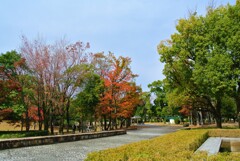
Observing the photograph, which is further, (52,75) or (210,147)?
(52,75)

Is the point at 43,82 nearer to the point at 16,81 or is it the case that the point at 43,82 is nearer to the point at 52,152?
the point at 16,81

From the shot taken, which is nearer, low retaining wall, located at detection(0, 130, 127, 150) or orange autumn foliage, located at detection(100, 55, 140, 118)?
low retaining wall, located at detection(0, 130, 127, 150)

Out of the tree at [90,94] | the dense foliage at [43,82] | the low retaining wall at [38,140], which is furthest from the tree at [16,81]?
the low retaining wall at [38,140]

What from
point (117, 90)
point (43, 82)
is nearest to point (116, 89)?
point (117, 90)

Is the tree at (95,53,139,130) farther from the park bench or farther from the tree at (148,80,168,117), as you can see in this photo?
the tree at (148,80,168,117)

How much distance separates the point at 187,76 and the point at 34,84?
16.3 m

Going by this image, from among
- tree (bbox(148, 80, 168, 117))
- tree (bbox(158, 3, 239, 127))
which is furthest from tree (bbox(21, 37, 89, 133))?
tree (bbox(148, 80, 168, 117))

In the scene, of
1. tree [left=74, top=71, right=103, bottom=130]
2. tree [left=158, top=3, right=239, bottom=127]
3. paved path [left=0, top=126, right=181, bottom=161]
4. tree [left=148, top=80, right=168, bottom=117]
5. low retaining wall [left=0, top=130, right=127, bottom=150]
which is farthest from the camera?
tree [left=148, top=80, right=168, bottom=117]

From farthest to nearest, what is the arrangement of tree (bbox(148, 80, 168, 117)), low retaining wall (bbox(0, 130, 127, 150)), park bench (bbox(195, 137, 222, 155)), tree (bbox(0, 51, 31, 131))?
tree (bbox(148, 80, 168, 117)), tree (bbox(0, 51, 31, 131)), low retaining wall (bbox(0, 130, 127, 150)), park bench (bbox(195, 137, 222, 155))

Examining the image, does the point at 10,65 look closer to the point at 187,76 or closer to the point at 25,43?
the point at 25,43

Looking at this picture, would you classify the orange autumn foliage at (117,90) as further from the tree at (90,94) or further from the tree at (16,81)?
the tree at (16,81)

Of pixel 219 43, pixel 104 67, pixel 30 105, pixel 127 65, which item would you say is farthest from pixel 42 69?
pixel 219 43

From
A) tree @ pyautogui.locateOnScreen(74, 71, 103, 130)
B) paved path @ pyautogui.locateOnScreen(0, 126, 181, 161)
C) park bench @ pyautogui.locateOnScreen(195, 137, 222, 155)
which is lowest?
park bench @ pyautogui.locateOnScreen(195, 137, 222, 155)

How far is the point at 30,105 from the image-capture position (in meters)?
25.5
